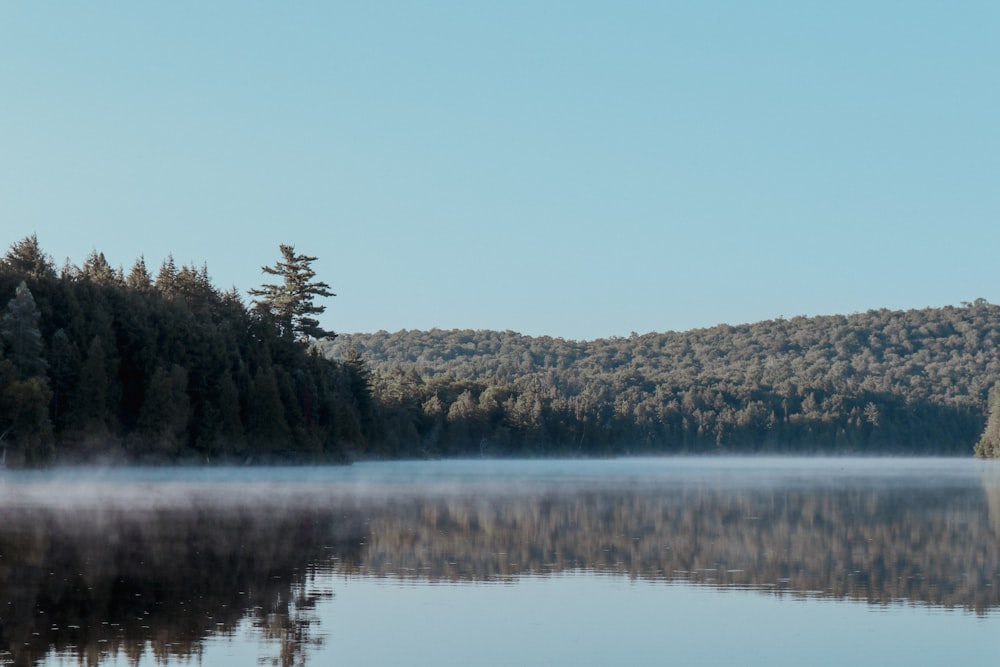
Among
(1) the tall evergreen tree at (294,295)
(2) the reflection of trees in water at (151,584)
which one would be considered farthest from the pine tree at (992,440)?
(2) the reflection of trees in water at (151,584)

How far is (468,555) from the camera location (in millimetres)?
28641

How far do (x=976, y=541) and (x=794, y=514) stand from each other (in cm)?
1049

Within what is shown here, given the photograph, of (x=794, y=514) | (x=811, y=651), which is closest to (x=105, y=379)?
(x=794, y=514)

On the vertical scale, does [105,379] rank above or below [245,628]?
above

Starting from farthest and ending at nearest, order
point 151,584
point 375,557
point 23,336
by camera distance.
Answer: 1. point 23,336
2. point 375,557
3. point 151,584

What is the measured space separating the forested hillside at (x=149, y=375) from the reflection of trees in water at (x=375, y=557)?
101 ft

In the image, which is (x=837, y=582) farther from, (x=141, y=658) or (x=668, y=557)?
(x=141, y=658)

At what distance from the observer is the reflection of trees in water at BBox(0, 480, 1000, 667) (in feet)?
60.8

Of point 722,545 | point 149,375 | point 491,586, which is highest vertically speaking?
point 149,375

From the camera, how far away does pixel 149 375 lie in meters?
83.2

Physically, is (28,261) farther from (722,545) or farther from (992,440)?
(992,440)

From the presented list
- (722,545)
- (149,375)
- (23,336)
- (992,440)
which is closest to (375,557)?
(722,545)

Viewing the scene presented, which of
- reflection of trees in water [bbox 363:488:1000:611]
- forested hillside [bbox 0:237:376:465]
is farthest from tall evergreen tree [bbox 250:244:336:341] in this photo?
reflection of trees in water [bbox 363:488:1000:611]

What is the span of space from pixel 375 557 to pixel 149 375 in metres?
58.5
